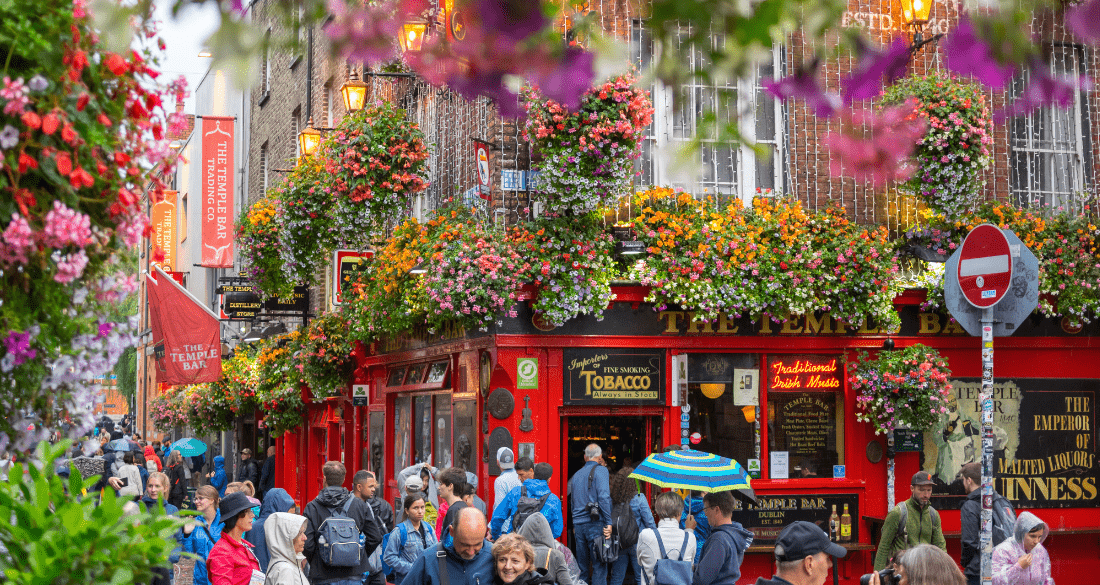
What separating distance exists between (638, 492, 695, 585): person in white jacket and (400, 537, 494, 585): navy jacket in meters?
2.24

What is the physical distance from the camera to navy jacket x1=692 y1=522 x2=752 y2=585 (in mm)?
8000

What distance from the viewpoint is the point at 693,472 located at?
34.8 feet

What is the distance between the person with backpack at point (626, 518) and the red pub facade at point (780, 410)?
7.61 ft

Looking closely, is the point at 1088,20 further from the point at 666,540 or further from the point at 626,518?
the point at 626,518

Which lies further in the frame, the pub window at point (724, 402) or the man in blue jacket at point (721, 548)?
the pub window at point (724, 402)

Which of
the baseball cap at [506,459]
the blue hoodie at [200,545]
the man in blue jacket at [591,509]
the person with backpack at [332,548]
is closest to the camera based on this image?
the person with backpack at [332,548]

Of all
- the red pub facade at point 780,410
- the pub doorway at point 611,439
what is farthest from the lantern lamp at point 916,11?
the pub doorway at point 611,439

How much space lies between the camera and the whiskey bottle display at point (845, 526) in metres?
15.3

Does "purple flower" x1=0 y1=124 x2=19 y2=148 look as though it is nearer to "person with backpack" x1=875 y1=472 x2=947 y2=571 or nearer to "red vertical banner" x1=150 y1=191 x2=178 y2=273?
"person with backpack" x1=875 y1=472 x2=947 y2=571

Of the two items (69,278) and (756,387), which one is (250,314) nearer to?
(756,387)

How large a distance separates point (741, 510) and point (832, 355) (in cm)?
235

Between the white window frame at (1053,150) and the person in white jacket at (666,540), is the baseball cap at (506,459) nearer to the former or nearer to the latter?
the person in white jacket at (666,540)

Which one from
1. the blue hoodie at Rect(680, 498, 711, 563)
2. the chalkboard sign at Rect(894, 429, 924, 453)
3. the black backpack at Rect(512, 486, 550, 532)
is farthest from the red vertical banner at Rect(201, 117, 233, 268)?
the blue hoodie at Rect(680, 498, 711, 563)

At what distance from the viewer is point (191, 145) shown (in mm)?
42688
